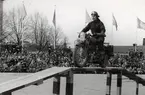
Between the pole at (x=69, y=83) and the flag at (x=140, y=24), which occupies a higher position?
the flag at (x=140, y=24)

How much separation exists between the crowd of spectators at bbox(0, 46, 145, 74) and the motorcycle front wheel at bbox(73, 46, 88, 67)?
11374 mm

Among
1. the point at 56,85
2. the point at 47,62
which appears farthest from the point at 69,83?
the point at 47,62

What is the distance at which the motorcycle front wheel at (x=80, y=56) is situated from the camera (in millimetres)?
8812

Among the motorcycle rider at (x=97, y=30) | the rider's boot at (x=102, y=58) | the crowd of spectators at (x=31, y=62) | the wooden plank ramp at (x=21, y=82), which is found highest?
the motorcycle rider at (x=97, y=30)

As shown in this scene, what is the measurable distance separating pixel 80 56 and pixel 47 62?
1373 cm

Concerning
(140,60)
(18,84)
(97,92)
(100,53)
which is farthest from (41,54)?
(18,84)

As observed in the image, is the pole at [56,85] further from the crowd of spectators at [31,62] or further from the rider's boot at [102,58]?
the crowd of spectators at [31,62]

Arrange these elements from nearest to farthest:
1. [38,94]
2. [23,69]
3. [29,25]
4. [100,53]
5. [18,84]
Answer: [18,84], [100,53], [38,94], [23,69], [29,25]

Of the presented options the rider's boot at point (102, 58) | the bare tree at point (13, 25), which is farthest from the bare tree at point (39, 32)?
the rider's boot at point (102, 58)

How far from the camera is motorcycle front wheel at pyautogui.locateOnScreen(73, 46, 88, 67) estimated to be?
8.81m

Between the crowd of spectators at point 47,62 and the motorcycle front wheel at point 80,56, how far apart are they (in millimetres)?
11374

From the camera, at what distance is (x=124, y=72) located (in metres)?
9.66

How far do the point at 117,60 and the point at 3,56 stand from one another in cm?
800

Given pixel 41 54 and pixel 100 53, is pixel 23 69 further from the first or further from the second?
pixel 100 53
